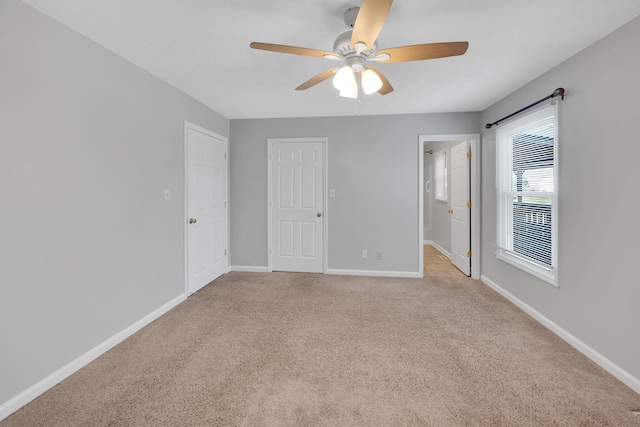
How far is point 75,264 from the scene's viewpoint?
1941mm

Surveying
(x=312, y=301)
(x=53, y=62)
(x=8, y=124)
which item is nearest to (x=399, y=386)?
(x=312, y=301)

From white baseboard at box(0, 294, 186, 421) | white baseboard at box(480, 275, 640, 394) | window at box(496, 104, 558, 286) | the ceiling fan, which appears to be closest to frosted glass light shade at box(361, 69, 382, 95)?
the ceiling fan

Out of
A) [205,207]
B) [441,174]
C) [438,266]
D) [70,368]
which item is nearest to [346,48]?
[205,207]

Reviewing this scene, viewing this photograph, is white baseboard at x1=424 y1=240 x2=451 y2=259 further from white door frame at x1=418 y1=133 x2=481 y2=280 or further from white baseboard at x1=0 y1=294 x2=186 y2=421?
white baseboard at x1=0 y1=294 x2=186 y2=421

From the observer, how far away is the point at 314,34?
77.5 inches

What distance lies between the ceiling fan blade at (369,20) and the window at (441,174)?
4612mm

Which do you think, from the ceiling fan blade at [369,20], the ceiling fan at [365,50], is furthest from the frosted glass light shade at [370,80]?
the ceiling fan blade at [369,20]

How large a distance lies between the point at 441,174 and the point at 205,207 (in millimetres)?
4746

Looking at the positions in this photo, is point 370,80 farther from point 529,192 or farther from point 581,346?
point 581,346

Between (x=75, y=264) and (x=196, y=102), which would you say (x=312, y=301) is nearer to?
(x=75, y=264)

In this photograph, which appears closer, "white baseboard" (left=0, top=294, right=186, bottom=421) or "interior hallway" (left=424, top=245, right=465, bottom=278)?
"white baseboard" (left=0, top=294, right=186, bottom=421)

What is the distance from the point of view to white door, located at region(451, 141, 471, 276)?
4051 mm

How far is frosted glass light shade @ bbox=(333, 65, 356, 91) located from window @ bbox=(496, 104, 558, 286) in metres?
1.95

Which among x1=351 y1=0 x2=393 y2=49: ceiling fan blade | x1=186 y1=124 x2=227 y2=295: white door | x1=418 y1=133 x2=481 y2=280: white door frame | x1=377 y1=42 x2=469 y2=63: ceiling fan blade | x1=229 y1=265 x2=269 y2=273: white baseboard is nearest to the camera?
x1=351 y1=0 x2=393 y2=49: ceiling fan blade
